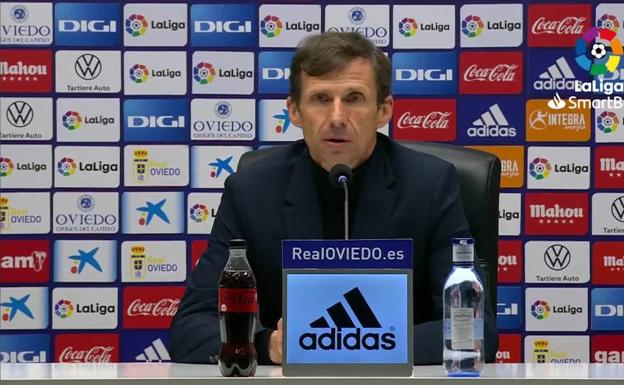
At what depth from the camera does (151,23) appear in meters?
4.23

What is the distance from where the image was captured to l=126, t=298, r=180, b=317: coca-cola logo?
423 cm

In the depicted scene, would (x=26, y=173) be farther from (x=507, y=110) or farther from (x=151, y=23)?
(x=507, y=110)

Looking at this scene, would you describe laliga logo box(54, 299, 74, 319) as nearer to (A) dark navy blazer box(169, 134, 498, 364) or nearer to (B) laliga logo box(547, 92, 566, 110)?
(A) dark navy blazer box(169, 134, 498, 364)

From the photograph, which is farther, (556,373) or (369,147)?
(369,147)

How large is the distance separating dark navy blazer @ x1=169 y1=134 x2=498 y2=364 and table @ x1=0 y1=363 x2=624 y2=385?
594mm

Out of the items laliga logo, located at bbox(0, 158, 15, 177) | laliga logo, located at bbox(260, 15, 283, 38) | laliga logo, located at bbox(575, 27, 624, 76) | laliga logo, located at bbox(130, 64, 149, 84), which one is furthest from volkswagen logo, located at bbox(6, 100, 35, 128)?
laliga logo, located at bbox(575, 27, 624, 76)

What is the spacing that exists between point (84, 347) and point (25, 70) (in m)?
1.17

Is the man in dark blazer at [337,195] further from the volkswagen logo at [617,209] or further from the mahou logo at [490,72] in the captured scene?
the volkswagen logo at [617,209]

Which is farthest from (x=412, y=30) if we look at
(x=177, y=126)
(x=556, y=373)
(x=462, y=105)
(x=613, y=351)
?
(x=556, y=373)

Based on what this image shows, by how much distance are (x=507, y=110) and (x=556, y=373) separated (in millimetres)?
2621

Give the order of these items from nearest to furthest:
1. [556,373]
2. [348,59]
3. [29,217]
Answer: [556,373] → [348,59] → [29,217]

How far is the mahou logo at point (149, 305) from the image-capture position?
4.22 meters

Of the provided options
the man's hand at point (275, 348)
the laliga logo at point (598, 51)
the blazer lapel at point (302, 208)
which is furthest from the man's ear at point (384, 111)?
the laliga logo at point (598, 51)

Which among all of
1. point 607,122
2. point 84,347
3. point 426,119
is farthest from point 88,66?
point 607,122
